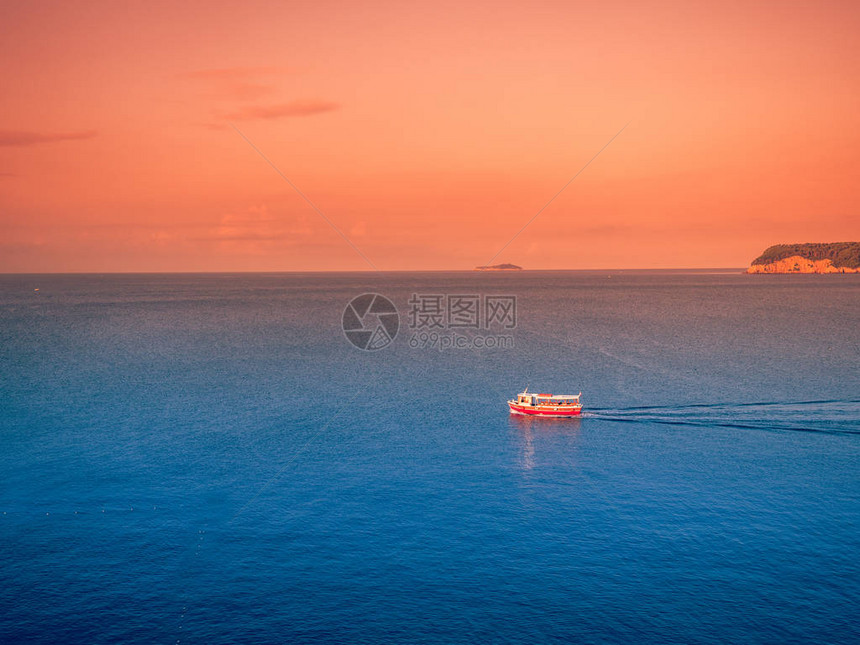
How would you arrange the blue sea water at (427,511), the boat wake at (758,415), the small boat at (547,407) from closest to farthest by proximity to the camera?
1. the blue sea water at (427,511)
2. the boat wake at (758,415)
3. the small boat at (547,407)

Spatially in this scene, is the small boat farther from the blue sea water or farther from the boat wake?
the blue sea water

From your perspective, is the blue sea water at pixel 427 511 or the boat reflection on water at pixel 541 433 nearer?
the blue sea water at pixel 427 511

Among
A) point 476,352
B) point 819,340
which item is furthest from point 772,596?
point 819,340

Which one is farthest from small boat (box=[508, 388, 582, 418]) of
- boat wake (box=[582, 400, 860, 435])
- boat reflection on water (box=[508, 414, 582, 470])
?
boat wake (box=[582, 400, 860, 435])

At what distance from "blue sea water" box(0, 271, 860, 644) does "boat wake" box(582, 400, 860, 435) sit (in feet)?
1.75

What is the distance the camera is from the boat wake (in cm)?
8488

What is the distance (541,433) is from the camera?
278 ft

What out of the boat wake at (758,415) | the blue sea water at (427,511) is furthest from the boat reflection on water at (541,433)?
the boat wake at (758,415)

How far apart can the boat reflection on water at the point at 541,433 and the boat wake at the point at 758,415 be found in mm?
5977

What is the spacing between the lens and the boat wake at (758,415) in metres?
84.9

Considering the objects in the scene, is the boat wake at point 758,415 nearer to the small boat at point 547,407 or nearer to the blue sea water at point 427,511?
the blue sea water at point 427,511

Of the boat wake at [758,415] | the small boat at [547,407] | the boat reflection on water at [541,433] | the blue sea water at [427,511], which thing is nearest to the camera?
the blue sea water at [427,511]

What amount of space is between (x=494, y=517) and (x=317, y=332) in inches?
5688

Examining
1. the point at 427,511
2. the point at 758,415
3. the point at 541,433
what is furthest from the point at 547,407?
the point at 427,511
